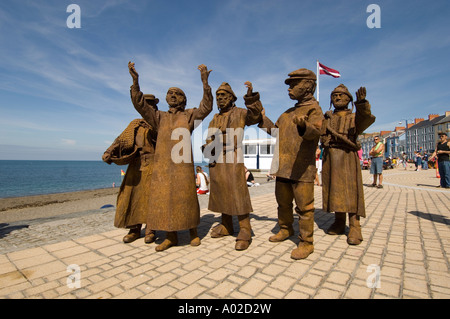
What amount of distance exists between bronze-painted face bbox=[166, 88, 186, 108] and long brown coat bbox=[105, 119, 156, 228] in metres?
0.52

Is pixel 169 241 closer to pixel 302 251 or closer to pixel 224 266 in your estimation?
pixel 224 266

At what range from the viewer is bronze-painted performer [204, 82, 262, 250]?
328cm

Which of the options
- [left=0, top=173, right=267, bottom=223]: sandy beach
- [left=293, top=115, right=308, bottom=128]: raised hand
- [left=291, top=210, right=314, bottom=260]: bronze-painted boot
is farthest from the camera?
[left=0, top=173, right=267, bottom=223]: sandy beach

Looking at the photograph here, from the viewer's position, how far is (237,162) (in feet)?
10.9

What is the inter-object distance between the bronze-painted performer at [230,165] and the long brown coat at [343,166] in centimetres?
124

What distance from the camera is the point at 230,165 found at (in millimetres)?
3330

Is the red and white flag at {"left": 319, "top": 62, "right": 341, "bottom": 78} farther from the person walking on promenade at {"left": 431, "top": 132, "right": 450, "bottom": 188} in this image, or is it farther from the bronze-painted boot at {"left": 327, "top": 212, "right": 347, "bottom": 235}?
the bronze-painted boot at {"left": 327, "top": 212, "right": 347, "bottom": 235}

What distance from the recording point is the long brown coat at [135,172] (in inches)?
136

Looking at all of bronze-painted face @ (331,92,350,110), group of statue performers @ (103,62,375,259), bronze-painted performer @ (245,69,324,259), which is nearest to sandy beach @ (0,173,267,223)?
group of statue performers @ (103,62,375,259)

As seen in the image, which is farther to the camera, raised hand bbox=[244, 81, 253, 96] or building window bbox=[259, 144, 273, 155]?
building window bbox=[259, 144, 273, 155]

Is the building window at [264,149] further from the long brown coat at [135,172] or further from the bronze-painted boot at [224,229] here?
the long brown coat at [135,172]
